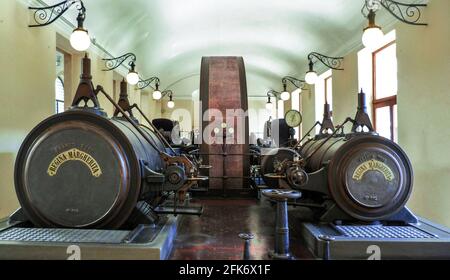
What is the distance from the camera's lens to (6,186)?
333 centimetres

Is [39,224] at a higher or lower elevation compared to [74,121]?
lower

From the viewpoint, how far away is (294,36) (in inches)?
307

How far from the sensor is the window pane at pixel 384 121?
5223 millimetres

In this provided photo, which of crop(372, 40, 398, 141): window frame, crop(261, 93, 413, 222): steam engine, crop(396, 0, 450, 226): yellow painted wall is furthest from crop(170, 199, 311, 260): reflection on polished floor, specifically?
crop(372, 40, 398, 141): window frame

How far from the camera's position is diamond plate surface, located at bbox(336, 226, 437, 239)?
76.2 inches

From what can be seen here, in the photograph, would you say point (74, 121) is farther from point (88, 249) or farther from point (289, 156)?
point (289, 156)

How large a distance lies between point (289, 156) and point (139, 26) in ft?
15.0

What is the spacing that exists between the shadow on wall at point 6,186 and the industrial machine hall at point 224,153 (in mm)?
18

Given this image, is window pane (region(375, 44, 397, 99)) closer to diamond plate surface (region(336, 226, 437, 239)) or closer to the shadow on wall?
diamond plate surface (region(336, 226, 437, 239))

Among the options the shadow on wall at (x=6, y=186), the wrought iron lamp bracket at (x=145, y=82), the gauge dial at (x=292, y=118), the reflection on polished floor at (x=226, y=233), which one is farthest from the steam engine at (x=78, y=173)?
the wrought iron lamp bracket at (x=145, y=82)

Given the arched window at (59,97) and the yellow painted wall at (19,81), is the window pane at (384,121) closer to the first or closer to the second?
the yellow painted wall at (19,81)

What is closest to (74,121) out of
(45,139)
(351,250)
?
(45,139)

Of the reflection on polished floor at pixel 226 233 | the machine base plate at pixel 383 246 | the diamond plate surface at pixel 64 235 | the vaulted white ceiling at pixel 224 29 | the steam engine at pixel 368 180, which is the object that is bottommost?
the reflection on polished floor at pixel 226 233

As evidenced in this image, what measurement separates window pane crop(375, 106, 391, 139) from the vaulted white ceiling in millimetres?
1307
